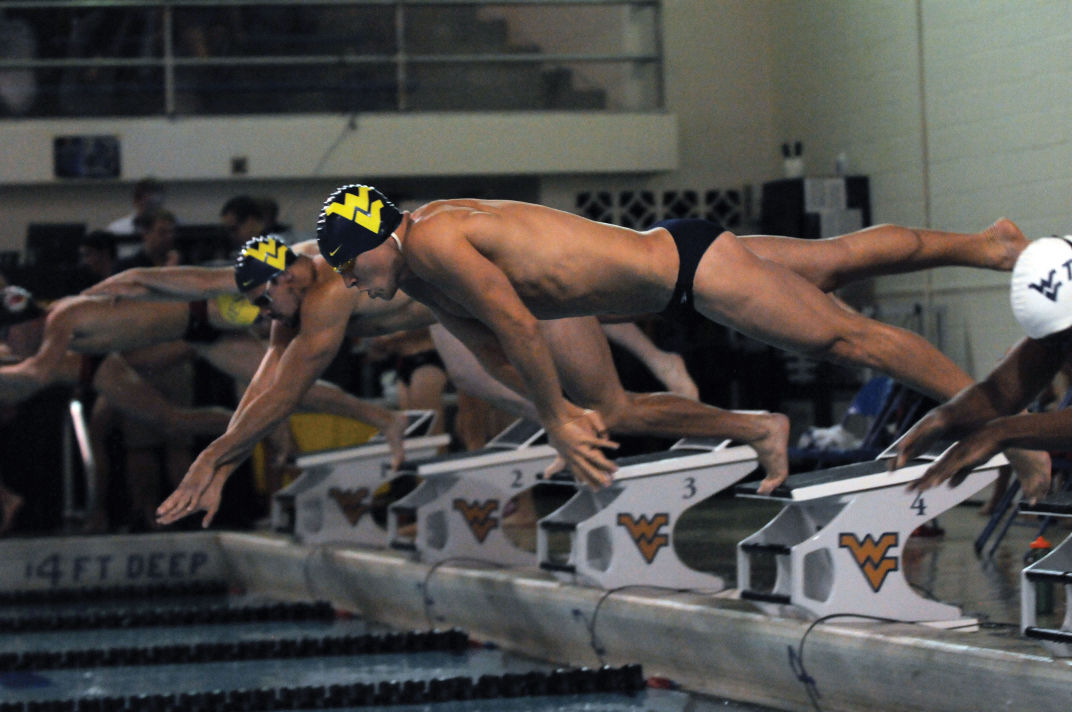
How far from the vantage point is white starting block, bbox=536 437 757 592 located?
5.47m

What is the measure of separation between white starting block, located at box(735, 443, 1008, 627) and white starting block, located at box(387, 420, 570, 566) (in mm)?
2012

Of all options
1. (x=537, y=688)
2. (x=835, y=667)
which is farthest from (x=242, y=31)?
(x=835, y=667)

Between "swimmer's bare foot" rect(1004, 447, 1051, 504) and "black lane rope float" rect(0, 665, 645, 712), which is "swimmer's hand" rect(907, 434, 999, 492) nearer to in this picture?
"swimmer's bare foot" rect(1004, 447, 1051, 504)

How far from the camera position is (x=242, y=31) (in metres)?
11.3

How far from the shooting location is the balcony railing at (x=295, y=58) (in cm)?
1110

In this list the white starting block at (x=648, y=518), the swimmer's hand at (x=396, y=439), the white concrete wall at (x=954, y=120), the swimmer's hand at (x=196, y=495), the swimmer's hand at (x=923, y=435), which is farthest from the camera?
the white concrete wall at (x=954, y=120)

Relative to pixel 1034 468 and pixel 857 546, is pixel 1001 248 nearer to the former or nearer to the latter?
pixel 1034 468

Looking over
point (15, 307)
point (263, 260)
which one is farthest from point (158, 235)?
point (263, 260)

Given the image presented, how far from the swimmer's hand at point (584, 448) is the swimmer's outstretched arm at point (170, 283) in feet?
10.1

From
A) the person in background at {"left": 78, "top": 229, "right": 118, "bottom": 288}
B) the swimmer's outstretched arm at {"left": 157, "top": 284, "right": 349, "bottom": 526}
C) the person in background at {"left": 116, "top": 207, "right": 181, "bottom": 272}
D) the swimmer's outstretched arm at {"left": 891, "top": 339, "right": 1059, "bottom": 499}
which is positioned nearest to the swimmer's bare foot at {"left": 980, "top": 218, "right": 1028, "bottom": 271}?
the swimmer's outstretched arm at {"left": 891, "top": 339, "right": 1059, "bottom": 499}

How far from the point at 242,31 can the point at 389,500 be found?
159 inches

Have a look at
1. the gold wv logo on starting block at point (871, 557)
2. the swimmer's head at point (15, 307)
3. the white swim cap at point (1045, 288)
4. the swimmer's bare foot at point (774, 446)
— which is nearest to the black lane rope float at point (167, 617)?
the swimmer's head at point (15, 307)

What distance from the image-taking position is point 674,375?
6.30 meters

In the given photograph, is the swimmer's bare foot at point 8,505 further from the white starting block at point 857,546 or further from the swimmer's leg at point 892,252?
the swimmer's leg at point 892,252
